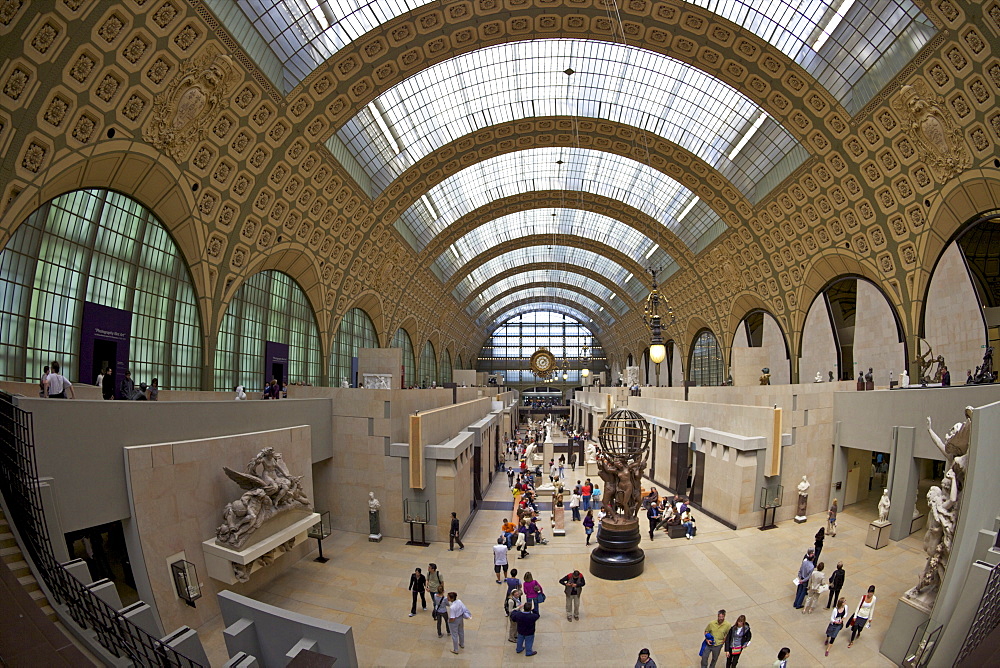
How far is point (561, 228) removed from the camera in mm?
49781

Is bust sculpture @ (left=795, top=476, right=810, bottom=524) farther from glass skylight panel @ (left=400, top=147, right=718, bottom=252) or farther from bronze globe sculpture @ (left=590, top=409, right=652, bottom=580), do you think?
glass skylight panel @ (left=400, top=147, right=718, bottom=252)

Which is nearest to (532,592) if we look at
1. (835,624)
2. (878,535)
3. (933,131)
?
(835,624)

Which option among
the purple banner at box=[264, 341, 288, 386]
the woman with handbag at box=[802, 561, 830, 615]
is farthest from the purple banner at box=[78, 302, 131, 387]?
the woman with handbag at box=[802, 561, 830, 615]

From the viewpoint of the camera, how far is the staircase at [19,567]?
5742mm

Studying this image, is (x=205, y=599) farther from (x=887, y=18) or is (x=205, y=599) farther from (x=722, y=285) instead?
(x=722, y=285)

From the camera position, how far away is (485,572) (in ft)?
44.4

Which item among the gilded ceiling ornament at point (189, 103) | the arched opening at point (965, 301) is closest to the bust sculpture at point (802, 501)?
the arched opening at point (965, 301)

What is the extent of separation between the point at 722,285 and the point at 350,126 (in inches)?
1032

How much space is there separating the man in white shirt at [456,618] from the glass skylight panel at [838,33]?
68.3 feet

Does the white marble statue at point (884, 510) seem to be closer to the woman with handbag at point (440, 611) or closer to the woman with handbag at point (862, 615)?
the woman with handbag at point (862, 615)

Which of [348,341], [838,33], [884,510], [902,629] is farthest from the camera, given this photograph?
[348,341]

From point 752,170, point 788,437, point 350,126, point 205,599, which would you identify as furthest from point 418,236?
point 205,599

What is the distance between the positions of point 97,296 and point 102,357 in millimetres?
1788

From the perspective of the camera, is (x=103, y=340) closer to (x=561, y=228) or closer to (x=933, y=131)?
(x=933, y=131)
